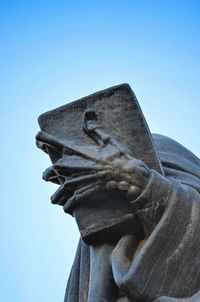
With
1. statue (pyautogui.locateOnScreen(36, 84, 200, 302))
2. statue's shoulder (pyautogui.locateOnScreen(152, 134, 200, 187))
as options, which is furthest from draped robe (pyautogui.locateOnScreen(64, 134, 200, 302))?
statue's shoulder (pyautogui.locateOnScreen(152, 134, 200, 187))

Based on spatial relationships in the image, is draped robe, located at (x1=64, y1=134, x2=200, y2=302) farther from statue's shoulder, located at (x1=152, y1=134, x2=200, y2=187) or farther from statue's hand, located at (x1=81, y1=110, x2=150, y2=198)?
statue's shoulder, located at (x1=152, y1=134, x2=200, y2=187)

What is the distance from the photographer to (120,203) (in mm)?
3057

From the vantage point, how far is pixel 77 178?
9.89 feet

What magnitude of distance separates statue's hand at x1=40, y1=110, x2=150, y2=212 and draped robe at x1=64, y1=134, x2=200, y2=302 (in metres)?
0.09

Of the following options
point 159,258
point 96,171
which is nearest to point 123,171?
point 96,171

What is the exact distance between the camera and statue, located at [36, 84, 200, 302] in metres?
2.83

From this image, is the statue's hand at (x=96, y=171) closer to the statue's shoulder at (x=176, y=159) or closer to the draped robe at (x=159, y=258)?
the draped robe at (x=159, y=258)

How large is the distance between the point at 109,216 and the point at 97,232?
0.41ft

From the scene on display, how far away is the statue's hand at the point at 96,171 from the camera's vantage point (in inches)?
112

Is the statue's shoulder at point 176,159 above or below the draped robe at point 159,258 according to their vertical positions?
above

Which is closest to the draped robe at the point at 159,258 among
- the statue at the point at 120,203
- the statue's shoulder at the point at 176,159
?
the statue at the point at 120,203

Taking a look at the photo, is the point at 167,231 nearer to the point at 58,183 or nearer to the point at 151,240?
the point at 151,240

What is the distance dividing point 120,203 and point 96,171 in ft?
0.88

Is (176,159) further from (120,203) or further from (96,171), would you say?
(96,171)
